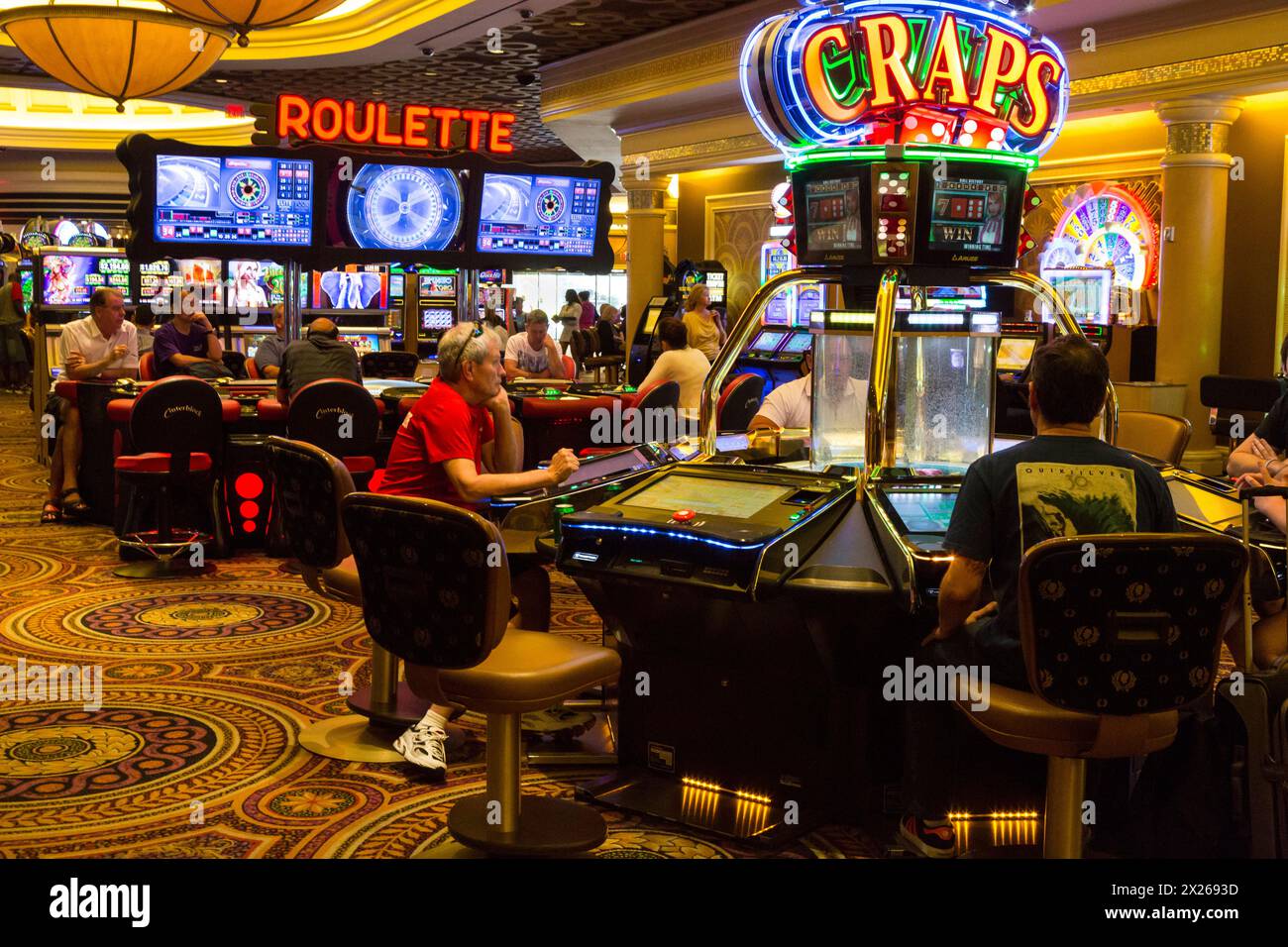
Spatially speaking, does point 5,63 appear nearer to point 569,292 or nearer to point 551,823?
point 569,292

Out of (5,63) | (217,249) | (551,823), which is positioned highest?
(5,63)

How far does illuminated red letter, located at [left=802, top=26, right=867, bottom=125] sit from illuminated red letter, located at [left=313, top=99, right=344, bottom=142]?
465 cm

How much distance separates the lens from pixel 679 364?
22.9 feet

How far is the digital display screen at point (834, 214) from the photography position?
3354 millimetres

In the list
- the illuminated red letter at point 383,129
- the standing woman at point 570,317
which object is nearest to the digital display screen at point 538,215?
the illuminated red letter at point 383,129

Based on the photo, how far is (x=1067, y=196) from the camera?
9.93 metres

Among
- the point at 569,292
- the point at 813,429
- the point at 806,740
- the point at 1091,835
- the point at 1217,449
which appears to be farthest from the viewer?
the point at 569,292

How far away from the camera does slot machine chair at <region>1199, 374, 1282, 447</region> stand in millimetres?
6906

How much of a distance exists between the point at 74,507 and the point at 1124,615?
638 cm

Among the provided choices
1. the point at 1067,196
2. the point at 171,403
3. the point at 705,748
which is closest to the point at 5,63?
the point at 171,403

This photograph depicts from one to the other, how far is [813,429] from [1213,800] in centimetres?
134

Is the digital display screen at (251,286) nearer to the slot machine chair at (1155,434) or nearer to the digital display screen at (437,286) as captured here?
the digital display screen at (437,286)

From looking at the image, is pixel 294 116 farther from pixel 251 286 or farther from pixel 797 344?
pixel 797 344

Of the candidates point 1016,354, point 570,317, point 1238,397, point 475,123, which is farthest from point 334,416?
point 570,317
